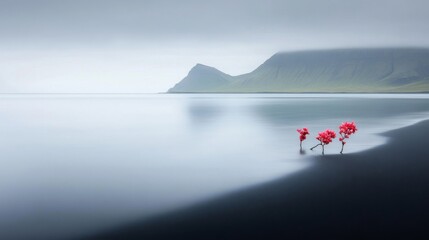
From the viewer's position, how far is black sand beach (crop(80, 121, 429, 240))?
971cm

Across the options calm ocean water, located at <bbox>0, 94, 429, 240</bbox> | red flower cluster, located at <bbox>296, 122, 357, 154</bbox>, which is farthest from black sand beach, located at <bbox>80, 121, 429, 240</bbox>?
red flower cluster, located at <bbox>296, 122, 357, 154</bbox>

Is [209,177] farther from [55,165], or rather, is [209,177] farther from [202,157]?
[55,165]

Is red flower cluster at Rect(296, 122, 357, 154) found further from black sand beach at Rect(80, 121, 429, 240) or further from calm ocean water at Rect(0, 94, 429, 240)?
black sand beach at Rect(80, 121, 429, 240)

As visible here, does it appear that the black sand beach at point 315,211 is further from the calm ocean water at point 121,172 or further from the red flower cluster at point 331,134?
the red flower cluster at point 331,134

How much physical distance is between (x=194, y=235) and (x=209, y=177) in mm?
6278

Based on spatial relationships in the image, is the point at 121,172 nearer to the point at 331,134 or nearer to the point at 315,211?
the point at 315,211

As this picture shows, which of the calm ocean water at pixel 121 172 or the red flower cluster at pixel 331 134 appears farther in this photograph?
the red flower cluster at pixel 331 134

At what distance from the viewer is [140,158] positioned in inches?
804

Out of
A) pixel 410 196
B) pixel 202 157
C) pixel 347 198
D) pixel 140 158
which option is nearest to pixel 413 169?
pixel 410 196

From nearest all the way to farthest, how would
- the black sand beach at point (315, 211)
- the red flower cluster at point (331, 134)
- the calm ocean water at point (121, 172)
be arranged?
the black sand beach at point (315, 211) → the calm ocean water at point (121, 172) → the red flower cluster at point (331, 134)

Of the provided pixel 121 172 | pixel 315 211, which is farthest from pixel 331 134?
pixel 315 211

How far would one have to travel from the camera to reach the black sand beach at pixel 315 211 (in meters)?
9.71

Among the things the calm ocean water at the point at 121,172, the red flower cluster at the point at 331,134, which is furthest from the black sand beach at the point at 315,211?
the red flower cluster at the point at 331,134

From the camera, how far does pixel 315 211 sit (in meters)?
11.1
